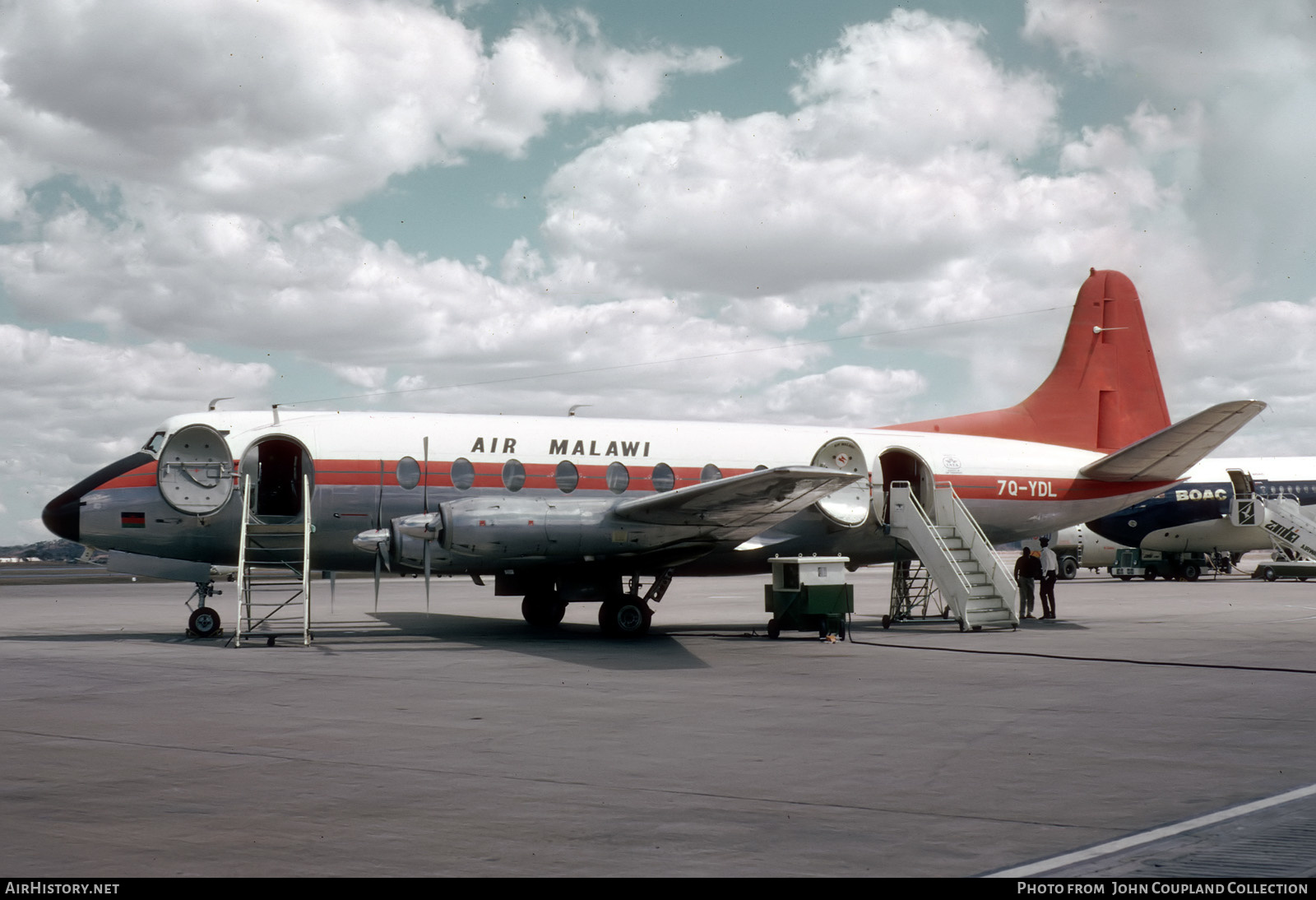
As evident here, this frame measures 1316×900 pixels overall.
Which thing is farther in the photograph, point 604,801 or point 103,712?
point 103,712

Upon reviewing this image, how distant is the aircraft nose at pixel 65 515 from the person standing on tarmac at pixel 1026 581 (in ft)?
61.3

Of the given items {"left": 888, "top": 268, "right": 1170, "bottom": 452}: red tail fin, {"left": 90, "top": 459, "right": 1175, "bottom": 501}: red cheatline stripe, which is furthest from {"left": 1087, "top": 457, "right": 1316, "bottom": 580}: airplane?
{"left": 90, "top": 459, "right": 1175, "bottom": 501}: red cheatline stripe

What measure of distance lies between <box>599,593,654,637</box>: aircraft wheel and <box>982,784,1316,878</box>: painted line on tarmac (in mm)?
13365

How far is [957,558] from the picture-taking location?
22.2 metres

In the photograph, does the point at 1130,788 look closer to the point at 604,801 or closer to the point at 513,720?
the point at 604,801

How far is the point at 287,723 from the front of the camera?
10.0 m

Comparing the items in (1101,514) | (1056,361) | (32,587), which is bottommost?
(32,587)

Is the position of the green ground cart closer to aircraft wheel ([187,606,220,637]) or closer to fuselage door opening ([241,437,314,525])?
fuselage door opening ([241,437,314,525])

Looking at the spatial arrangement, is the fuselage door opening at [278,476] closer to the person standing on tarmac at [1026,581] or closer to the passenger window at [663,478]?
the passenger window at [663,478]

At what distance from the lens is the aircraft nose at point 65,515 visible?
18.8 m

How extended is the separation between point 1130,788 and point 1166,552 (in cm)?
4148

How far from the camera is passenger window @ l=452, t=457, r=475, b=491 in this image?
19625 mm
